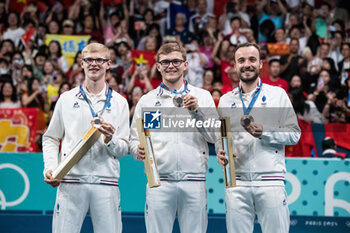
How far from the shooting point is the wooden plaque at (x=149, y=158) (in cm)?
492

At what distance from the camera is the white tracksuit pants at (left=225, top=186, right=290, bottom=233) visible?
4957 mm

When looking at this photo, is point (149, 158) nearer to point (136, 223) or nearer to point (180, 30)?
point (136, 223)

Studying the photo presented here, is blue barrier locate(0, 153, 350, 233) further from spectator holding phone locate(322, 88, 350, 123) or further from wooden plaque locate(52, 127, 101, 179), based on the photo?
spectator holding phone locate(322, 88, 350, 123)

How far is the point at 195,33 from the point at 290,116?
708cm

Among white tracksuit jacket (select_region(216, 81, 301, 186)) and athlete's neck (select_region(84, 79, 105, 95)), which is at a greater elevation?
athlete's neck (select_region(84, 79, 105, 95))

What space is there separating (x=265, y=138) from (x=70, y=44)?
303 inches

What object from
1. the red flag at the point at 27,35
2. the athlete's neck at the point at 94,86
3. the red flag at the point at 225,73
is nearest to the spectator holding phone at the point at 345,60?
the red flag at the point at 225,73

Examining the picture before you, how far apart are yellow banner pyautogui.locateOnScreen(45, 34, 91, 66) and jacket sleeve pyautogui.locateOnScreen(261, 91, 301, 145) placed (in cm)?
733

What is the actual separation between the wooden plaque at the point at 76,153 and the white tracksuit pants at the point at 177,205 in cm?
74

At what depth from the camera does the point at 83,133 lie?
520 centimetres

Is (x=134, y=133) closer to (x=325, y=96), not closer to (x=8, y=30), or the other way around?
(x=325, y=96)

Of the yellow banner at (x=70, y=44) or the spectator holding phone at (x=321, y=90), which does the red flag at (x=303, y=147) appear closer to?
the spectator holding phone at (x=321, y=90)

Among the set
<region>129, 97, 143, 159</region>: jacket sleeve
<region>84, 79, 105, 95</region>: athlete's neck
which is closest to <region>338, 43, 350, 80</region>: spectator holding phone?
<region>129, 97, 143, 159</region>: jacket sleeve

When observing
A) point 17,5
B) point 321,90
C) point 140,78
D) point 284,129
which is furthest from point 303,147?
point 17,5
